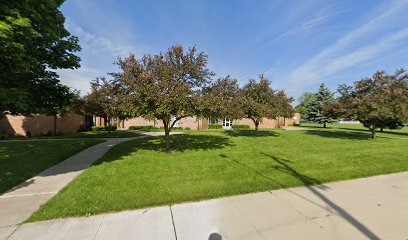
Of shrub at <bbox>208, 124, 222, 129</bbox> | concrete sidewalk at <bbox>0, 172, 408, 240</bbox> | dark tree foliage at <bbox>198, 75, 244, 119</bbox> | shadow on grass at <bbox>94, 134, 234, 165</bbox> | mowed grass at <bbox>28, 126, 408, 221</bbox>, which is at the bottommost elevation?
concrete sidewalk at <bbox>0, 172, 408, 240</bbox>

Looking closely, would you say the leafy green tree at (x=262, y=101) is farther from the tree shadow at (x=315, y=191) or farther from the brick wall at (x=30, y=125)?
the brick wall at (x=30, y=125)

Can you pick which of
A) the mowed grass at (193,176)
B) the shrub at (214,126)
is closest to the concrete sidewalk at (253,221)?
the mowed grass at (193,176)

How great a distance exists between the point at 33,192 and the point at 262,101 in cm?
1490

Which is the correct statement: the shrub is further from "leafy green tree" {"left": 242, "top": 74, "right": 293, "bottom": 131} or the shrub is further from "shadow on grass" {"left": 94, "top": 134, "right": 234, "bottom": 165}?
"shadow on grass" {"left": 94, "top": 134, "right": 234, "bottom": 165}

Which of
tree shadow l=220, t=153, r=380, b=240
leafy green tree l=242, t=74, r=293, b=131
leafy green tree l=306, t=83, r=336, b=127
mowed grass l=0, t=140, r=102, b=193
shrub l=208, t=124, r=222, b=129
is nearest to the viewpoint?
tree shadow l=220, t=153, r=380, b=240

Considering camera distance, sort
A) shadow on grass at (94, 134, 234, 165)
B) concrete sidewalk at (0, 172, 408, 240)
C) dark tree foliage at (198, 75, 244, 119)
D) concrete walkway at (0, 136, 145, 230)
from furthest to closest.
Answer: shadow on grass at (94, 134, 234, 165), dark tree foliage at (198, 75, 244, 119), concrete walkway at (0, 136, 145, 230), concrete sidewalk at (0, 172, 408, 240)

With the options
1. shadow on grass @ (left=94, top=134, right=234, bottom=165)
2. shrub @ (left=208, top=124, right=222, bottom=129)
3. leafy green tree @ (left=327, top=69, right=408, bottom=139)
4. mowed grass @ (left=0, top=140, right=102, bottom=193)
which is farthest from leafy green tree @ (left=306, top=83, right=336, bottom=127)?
mowed grass @ (left=0, top=140, right=102, bottom=193)

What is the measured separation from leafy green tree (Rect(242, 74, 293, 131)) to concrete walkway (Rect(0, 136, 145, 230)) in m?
11.4

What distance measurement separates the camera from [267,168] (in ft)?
23.0

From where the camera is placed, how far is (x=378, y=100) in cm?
1388

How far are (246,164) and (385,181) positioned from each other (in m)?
4.00

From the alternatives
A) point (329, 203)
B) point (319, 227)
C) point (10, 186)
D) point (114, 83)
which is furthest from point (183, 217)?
point (114, 83)

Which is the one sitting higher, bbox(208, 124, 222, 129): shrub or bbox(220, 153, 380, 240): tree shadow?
bbox(208, 124, 222, 129): shrub

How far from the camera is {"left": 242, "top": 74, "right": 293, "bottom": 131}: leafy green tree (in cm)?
1543
